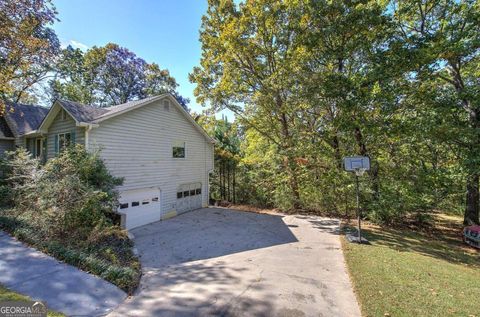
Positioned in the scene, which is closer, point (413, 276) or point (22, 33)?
point (413, 276)

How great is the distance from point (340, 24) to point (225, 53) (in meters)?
6.36

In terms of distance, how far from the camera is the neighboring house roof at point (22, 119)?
13.1 metres

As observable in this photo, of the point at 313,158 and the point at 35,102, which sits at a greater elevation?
the point at 35,102

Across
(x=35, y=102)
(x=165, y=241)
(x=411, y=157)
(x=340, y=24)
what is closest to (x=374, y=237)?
(x=411, y=157)

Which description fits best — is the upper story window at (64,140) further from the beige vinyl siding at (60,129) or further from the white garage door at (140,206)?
the white garage door at (140,206)

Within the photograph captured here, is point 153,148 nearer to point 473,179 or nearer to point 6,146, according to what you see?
point 6,146

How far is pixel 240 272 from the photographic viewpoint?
19.1 ft

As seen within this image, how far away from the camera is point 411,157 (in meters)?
11.5

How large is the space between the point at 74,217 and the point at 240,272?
16.9 feet

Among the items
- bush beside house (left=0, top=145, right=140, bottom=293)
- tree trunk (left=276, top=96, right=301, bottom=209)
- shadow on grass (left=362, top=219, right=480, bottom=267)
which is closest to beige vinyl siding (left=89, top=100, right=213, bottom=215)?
bush beside house (left=0, top=145, right=140, bottom=293)

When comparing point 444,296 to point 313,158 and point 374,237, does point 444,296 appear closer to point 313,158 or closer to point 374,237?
point 374,237

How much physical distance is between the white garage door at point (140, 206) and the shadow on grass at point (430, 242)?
9.40m

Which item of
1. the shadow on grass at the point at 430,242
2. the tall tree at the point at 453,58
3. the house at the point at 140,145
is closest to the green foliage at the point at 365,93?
the tall tree at the point at 453,58

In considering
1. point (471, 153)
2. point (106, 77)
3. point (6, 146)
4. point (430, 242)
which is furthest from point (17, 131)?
point (471, 153)
